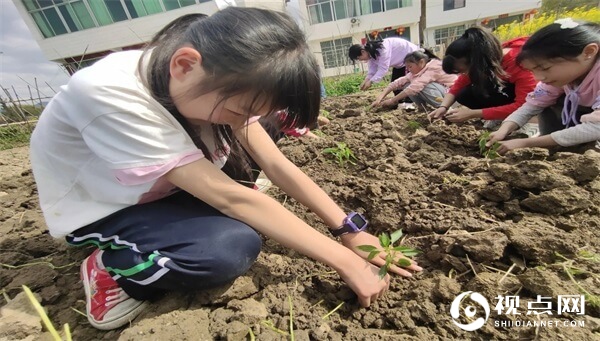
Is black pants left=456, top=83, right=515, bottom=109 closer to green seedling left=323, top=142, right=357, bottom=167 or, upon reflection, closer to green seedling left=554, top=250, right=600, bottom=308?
green seedling left=323, top=142, right=357, bottom=167

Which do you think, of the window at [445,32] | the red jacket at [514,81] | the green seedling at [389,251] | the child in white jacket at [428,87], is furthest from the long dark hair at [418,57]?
the window at [445,32]

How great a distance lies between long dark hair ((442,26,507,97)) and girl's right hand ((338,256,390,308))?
6.94 ft

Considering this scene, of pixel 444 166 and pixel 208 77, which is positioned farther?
pixel 444 166

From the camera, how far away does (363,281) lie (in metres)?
0.94

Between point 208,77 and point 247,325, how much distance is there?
2.33 feet

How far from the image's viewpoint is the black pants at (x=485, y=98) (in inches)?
102

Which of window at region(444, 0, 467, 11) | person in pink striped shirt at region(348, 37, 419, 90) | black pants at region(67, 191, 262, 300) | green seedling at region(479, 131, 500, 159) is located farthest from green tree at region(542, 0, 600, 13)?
black pants at region(67, 191, 262, 300)

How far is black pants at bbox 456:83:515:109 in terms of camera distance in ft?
8.46

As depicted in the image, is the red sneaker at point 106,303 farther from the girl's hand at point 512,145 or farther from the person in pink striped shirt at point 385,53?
the person in pink striped shirt at point 385,53

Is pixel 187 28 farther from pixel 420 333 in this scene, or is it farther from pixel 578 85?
pixel 578 85

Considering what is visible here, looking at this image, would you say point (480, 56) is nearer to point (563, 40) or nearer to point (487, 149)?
point (563, 40)

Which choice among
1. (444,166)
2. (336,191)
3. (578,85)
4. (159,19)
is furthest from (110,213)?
(159,19)

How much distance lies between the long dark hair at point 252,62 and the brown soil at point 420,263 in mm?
590

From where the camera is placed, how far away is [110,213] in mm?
1024
